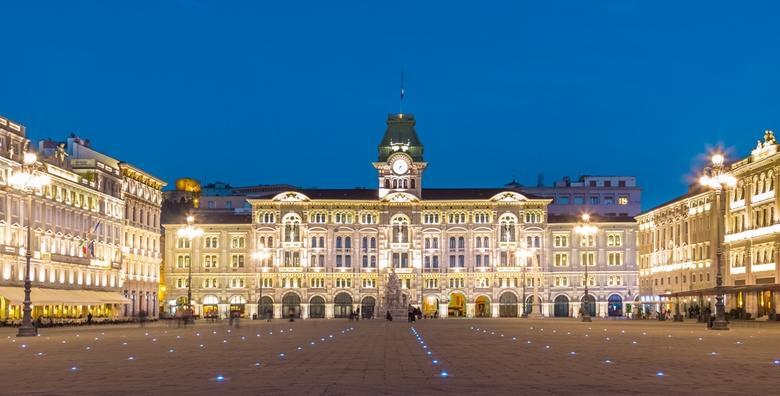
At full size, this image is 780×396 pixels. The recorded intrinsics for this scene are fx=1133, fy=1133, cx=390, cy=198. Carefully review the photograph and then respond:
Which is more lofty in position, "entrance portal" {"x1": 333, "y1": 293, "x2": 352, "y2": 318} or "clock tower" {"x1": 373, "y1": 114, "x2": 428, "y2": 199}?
"clock tower" {"x1": 373, "y1": 114, "x2": 428, "y2": 199}

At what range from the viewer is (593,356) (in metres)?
36.8

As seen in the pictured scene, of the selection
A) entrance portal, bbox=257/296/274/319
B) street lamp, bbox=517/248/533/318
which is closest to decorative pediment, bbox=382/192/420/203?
street lamp, bbox=517/248/533/318

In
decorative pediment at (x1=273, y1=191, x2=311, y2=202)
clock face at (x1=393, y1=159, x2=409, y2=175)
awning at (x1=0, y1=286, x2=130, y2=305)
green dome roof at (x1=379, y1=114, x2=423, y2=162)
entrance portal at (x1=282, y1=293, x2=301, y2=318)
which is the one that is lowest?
entrance portal at (x1=282, y1=293, x2=301, y2=318)

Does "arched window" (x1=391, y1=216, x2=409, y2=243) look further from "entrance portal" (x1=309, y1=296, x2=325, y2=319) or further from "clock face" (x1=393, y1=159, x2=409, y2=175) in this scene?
"entrance portal" (x1=309, y1=296, x2=325, y2=319)

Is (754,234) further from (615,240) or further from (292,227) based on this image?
(292,227)

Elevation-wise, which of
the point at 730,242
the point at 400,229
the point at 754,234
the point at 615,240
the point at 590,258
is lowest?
the point at 590,258

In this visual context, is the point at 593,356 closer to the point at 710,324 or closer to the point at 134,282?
the point at 710,324

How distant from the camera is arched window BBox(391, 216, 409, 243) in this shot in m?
169

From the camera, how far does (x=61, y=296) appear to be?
98500mm

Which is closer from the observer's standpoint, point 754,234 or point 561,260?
point 754,234

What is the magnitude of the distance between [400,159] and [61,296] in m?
81.8

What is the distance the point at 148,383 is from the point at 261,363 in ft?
27.5

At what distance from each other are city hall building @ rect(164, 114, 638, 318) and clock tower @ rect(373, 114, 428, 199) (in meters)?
4.33

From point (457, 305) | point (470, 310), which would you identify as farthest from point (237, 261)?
point (470, 310)
